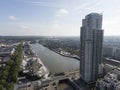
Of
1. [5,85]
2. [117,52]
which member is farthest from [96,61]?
[117,52]

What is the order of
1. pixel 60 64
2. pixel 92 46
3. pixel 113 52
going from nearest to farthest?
1. pixel 92 46
2. pixel 60 64
3. pixel 113 52

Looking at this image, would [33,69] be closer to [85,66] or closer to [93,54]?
[85,66]

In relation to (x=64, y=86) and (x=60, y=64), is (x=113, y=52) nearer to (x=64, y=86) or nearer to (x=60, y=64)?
(x=60, y=64)

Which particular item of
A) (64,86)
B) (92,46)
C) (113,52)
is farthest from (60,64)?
(113,52)

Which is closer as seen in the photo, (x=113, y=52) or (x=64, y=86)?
(x=64, y=86)

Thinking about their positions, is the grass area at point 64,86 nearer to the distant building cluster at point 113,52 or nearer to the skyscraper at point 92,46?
the skyscraper at point 92,46

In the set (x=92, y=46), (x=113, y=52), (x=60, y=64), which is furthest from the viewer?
(x=113, y=52)

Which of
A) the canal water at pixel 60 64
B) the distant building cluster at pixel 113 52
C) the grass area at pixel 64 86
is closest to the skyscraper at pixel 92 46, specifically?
the grass area at pixel 64 86

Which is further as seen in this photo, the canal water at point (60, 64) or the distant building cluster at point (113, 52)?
the distant building cluster at point (113, 52)

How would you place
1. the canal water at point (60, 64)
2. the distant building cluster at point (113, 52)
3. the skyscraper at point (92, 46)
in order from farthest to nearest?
1. the distant building cluster at point (113, 52)
2. the canal water at point (60, 64)
3. the skyscraper at point (92, 46)
